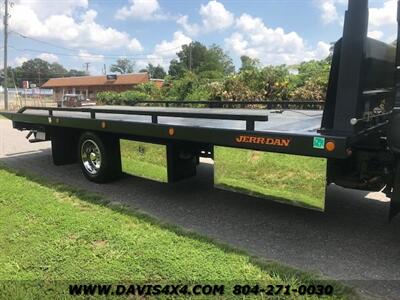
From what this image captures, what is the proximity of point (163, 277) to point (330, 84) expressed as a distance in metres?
2.29

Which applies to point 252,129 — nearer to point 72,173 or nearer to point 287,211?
point 287,211

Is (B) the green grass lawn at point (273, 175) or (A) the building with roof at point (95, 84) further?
(A) the building with roof at point (95, 84)

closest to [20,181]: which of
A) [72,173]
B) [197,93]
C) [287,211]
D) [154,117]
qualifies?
[72,173]

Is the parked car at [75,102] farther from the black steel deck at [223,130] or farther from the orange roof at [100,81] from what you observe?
the orange roof at [100,81]

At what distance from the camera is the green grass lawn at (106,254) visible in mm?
3500

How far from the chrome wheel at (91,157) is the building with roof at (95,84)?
52.6 m

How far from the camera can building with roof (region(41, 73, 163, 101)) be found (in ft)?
207

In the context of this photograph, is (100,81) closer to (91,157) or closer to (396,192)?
(91,157)

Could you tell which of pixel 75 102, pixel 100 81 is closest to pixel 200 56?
pixel 100 81

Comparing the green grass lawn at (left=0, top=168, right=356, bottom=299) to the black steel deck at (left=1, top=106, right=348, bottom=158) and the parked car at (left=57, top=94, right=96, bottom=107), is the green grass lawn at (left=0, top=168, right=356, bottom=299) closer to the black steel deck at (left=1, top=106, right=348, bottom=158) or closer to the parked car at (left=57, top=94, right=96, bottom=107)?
the black steel deck at (left=1, top=106, right=348, bottom=158)

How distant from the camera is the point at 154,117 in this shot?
532 centimetres

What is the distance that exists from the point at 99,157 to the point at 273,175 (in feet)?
10.9

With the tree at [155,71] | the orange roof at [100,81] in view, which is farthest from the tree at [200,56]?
the orange roof at [100,81]

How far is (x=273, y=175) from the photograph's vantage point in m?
4.20
